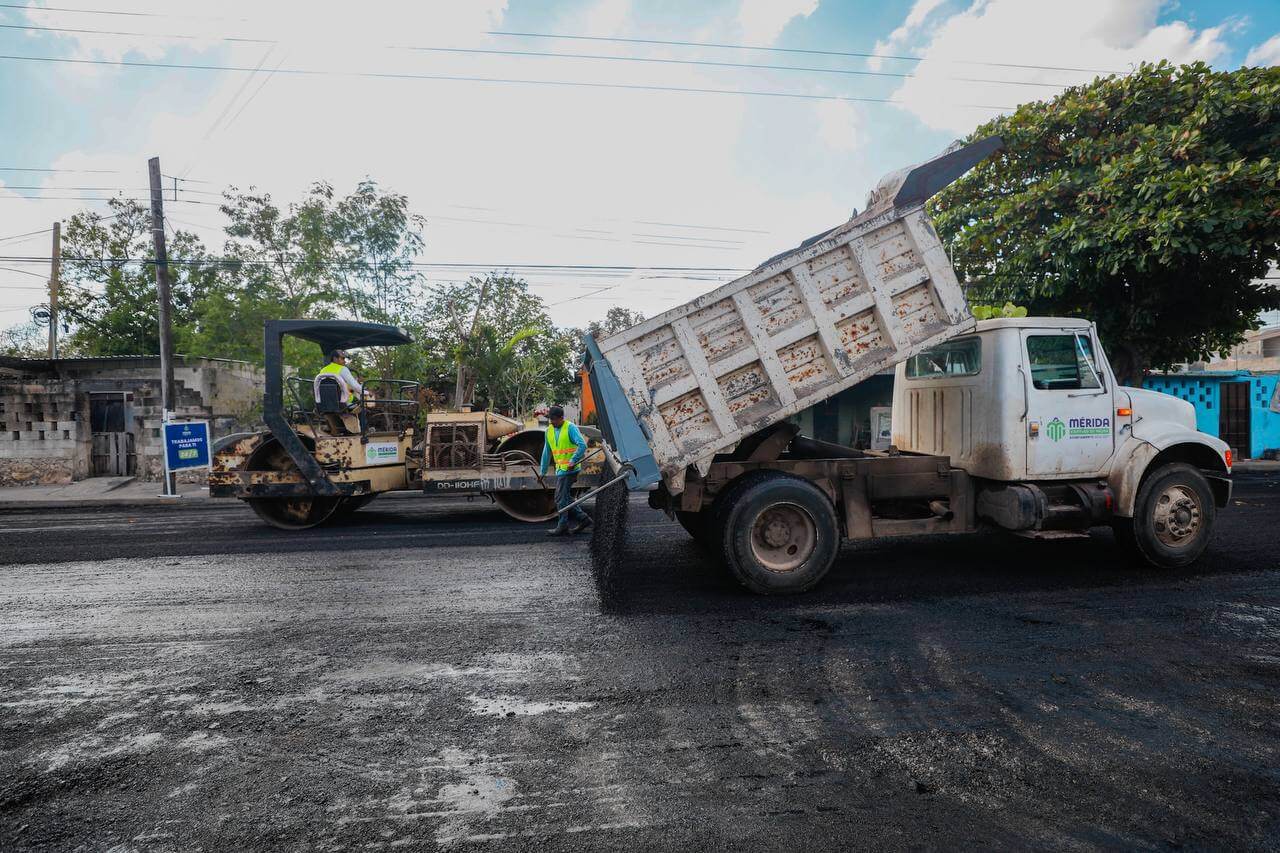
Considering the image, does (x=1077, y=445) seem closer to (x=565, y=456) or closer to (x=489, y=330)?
(x=565, y=456)

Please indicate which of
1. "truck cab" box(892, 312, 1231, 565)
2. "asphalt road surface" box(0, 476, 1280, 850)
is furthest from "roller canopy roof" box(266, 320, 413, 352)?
"truck cab" box(892, 312, 1231, 565)

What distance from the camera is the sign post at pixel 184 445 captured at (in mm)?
12906

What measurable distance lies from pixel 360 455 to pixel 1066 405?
817cm

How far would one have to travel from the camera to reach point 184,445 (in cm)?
1307

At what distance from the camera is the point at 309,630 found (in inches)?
192

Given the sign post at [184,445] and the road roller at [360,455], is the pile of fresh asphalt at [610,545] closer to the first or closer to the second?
the road roller at [360,455]

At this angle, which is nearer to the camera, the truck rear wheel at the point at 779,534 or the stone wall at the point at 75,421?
the truck rear wheel at the point at 779,534

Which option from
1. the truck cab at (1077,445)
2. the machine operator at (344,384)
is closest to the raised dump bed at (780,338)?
the truck cab at (1077,445)

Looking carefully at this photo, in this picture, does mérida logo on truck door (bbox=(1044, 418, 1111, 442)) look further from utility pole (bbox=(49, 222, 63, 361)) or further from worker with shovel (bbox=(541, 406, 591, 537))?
utility pole (bbox=(49, 222, 63, 361))

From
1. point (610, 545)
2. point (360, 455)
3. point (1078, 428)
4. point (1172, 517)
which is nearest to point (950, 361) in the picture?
point (1078, 428)

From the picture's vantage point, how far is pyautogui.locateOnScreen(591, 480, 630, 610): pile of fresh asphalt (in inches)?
225

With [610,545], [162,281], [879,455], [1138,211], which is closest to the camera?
[879,455]

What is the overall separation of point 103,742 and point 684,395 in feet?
13.1

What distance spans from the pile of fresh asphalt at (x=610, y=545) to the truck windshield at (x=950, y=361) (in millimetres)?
3210
